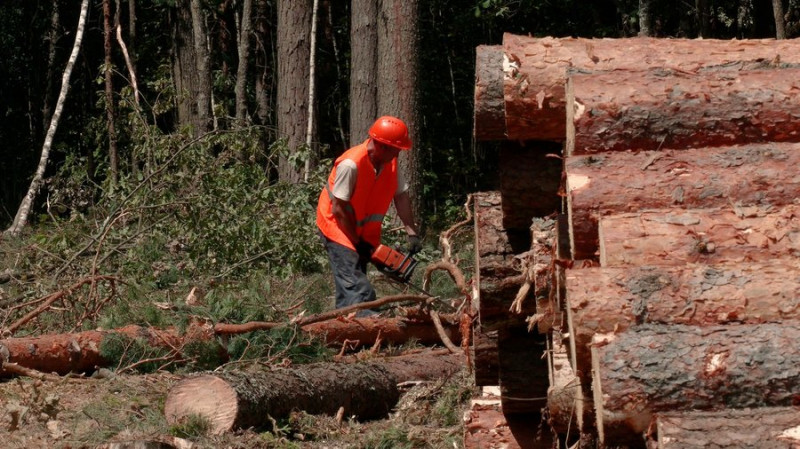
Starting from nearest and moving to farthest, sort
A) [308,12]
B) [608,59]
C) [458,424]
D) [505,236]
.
A: [608,59], [505,236], [458,424], [308,12]

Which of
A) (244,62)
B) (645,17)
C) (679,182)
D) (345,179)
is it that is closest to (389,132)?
(345,179)

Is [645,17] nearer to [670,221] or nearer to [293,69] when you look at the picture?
[293,69]

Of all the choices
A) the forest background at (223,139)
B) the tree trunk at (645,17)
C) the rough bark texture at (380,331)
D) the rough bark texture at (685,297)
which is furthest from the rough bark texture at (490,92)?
the tree trunk at (645,17)

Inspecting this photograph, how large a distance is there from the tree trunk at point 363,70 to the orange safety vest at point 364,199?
14.6 ft

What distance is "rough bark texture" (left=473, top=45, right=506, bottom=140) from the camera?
237 inches

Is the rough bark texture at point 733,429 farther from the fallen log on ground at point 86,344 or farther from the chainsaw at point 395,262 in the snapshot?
the chainsaw at point 395,262

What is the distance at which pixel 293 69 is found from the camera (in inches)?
590

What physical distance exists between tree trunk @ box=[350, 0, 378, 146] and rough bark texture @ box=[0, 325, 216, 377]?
6.13 m

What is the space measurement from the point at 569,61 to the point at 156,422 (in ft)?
9.80

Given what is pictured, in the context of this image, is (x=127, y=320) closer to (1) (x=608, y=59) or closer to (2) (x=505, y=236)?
(2) (x=505, y=236)

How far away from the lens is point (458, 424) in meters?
7.14

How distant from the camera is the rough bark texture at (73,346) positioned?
26.1 ft

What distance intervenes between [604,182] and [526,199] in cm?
108

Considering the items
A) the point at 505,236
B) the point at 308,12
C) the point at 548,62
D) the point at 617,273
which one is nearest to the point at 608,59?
the point at 548,62
